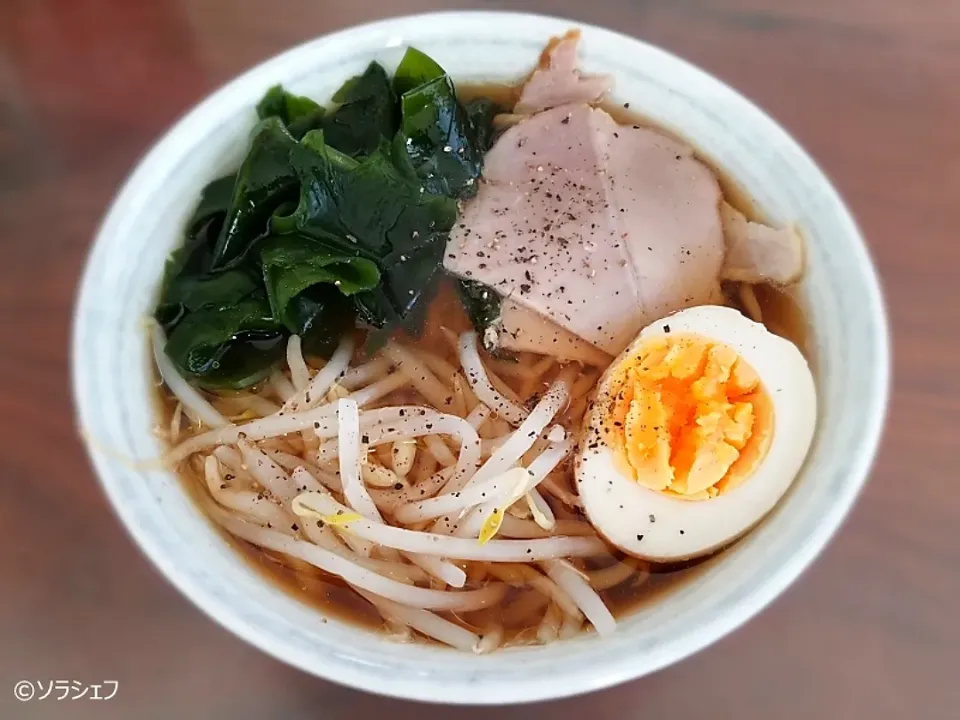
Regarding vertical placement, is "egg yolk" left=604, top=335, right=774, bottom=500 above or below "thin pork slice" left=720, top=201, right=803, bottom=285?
below

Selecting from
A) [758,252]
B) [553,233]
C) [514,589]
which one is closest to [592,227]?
[553,233]

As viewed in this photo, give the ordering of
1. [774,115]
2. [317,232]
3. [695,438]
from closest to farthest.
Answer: [695,438]
[317,232]
[774,115]

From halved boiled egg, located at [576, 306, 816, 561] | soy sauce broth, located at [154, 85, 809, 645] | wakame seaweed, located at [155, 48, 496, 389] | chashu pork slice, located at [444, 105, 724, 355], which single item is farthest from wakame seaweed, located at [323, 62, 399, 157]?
halved boiled egg, located at [576, 306, 816, 561]

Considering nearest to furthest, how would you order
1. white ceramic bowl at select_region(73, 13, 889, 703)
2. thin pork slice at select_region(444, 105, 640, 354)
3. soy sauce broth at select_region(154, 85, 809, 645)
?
white ceramic bowl at select_region(73, 13, 889, 703) → soy sauce broth at select_region(154, 85, 809, 645) → thin pork slice at select_region(444, 105, 640, 354)

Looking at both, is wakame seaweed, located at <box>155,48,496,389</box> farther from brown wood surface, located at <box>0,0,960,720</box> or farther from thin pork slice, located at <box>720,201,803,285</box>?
thin pork slice, located at <box>720,201,803,285</box>

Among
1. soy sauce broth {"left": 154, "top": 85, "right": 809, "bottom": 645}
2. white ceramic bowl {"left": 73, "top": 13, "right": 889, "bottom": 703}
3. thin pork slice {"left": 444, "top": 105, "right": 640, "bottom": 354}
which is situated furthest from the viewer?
thin pork slice {"left": 444, "top": 105, "right": 640, "bottom": 354}

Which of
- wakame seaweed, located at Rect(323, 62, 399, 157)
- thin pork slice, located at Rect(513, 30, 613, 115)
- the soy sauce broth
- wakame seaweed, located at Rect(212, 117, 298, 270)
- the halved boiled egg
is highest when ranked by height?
thin pork slice, located at Rect(513, 30, 613, 115)

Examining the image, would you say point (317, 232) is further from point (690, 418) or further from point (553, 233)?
point (690, 418)
